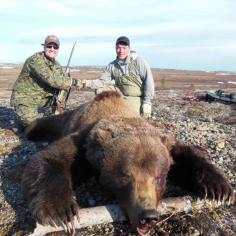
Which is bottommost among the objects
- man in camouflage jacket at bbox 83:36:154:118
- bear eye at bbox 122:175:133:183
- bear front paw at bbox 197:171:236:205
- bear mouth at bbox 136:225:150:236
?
bear mouth at bbox 136:225:150:236

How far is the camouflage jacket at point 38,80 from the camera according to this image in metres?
6.34

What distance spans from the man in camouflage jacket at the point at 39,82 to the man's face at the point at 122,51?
0.84 meters

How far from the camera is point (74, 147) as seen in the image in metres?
3.84

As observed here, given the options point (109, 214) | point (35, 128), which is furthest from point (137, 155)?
point (35, 128)

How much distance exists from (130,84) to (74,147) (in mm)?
3000

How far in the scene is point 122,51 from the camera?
21.2 ft

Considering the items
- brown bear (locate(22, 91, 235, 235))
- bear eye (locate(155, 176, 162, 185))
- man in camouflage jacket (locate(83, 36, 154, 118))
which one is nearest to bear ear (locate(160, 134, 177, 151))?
brown bear (locate(22, 91, 235, 235))

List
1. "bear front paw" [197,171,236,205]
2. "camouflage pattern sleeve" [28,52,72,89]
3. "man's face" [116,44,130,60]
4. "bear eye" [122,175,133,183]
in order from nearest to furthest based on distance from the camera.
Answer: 1. "bear eye" [122,175,133,183]
2. "bear front paw" [197,171,236,205]
3. "camouflage pattern sleeve" [28,52,72,89]
4. "man's face" [116,44,130,60]

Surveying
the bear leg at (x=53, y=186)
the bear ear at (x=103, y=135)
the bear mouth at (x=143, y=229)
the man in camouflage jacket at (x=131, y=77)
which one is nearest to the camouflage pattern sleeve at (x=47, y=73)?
the man in camouflage jacket at (x=131, y=77)

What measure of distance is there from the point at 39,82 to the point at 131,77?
4.91ft

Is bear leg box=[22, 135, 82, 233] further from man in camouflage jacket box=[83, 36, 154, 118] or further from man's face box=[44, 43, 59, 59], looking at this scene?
man's face box=[44, 43, 59, 59]

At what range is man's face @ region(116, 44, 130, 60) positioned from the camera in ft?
21.1

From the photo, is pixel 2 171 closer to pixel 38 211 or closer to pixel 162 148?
pixel 38 211

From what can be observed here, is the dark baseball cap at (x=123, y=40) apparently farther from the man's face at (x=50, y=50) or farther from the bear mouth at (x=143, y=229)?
the bear mouth at (x=143, y=229)
